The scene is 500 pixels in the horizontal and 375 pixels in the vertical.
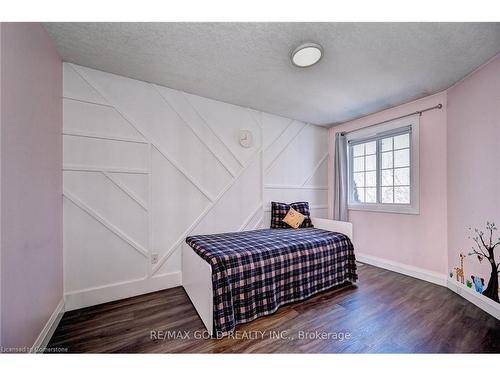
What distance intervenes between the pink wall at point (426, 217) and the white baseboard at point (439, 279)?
60 millimetres

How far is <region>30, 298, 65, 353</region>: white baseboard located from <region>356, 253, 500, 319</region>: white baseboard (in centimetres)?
344

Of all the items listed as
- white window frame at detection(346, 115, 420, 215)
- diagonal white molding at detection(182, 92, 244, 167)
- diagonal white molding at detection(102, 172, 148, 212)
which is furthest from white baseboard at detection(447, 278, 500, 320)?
diagonal white molding at detection(102, 172, 148, 212)

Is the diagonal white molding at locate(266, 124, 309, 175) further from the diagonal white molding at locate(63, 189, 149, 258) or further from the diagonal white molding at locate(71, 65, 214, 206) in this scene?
the diagonal white molding at locate(63, 189, 149, 258)

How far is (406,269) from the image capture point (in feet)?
8.76

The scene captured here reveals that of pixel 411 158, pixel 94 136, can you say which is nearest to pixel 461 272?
pixel 411 158

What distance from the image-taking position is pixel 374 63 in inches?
73.9

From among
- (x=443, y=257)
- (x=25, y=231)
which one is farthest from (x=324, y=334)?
(x=25, y=231)

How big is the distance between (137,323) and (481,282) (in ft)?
10.2

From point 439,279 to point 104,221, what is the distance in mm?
3694

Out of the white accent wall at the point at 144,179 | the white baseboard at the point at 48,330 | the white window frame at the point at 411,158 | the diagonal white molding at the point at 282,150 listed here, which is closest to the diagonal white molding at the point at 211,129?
the white accent wall at the point at 144,179

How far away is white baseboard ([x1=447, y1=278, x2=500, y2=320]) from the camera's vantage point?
1741mm

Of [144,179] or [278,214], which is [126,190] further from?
[278,214]

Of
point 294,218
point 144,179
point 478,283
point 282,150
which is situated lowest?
point 478,283

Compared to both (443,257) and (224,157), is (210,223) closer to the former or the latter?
(224,157)
